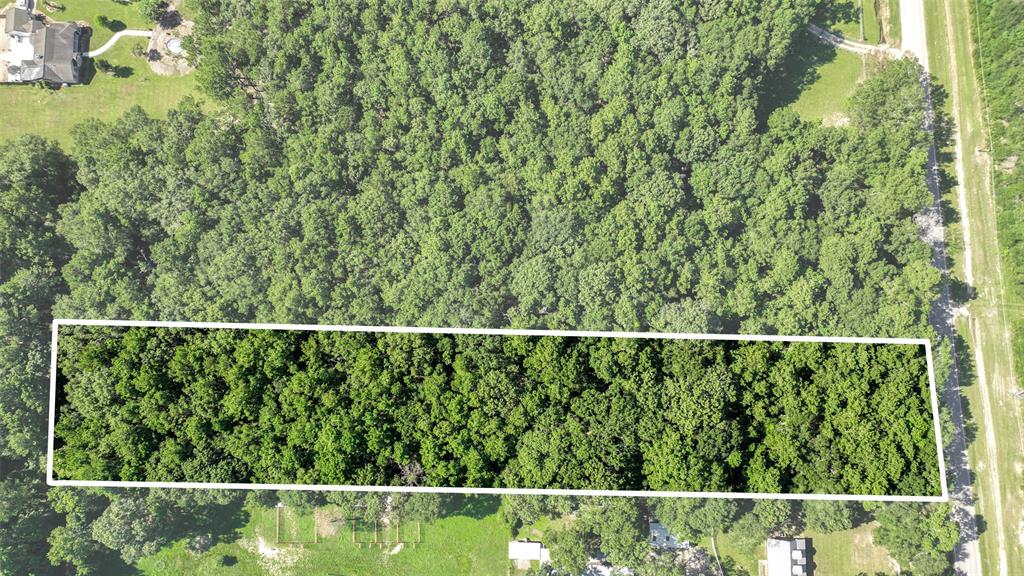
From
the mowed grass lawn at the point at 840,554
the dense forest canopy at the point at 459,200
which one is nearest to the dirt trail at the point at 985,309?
the dense forest canopy at the point at 459,200

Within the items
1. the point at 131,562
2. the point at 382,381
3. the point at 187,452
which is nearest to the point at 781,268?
the point at 382,381

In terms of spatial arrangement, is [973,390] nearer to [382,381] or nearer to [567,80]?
[567,80]

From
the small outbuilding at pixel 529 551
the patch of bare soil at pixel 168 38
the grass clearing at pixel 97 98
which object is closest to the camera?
the small outbuilding at pixel 529 551

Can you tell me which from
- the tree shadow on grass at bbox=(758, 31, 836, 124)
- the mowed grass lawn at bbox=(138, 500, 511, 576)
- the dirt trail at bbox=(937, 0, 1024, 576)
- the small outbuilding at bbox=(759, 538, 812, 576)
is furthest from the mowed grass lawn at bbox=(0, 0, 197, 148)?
the dirt trail at bbox=(937, 0, 1024, 576)

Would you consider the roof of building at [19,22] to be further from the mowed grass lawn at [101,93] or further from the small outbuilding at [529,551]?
the small outbuilding at [529,551]

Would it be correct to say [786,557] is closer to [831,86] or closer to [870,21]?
[831,86]

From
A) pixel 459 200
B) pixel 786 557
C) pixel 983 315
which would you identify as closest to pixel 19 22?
pixel 459 200
